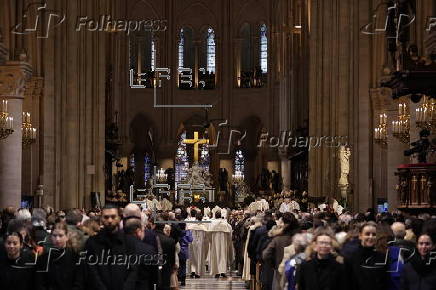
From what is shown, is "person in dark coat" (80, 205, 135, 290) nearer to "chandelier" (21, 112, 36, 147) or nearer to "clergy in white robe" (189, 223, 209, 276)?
"clergy in white robe" (189, 223, 209, 276)

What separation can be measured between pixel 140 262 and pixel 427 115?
11449 millimetres

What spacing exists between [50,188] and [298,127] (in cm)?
1579

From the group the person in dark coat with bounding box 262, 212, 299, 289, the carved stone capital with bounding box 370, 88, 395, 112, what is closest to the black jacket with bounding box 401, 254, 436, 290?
the person in dark coat with bounding box 262, 212, 299, 289

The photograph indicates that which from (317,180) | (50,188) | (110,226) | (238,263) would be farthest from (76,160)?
(110,226)

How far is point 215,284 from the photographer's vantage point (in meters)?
24.9

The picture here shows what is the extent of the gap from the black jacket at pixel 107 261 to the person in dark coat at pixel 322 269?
174 centimetres

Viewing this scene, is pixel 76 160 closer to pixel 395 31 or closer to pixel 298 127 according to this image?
pixel 298 127

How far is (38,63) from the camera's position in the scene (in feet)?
111

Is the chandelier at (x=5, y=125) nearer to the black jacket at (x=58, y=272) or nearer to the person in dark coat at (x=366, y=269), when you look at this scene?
the black jacket at (x=58, y=272)

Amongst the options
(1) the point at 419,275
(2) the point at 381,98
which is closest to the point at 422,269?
(1) the point at 419,275

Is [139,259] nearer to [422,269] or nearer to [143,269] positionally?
[143,269]

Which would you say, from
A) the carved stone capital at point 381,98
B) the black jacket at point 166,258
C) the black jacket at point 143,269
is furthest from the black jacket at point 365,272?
the carved stone capital at point 381,98

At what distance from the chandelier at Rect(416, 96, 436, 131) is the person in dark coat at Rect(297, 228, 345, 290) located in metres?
11.2

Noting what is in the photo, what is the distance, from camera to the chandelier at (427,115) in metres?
21.6
